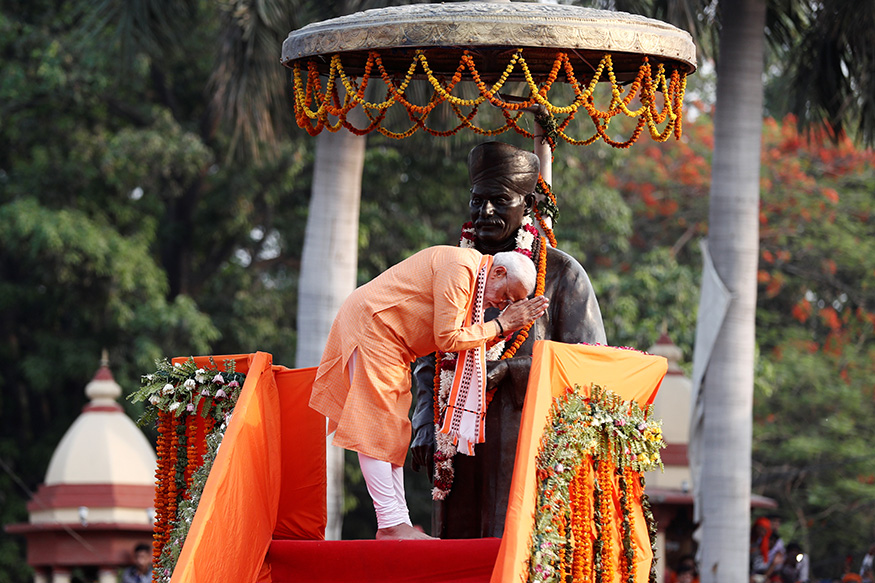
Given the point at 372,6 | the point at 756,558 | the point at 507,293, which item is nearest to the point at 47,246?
the point at 372,6

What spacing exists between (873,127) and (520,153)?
786cm

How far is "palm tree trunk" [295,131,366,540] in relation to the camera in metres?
12.3

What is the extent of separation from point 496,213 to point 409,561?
1.57m

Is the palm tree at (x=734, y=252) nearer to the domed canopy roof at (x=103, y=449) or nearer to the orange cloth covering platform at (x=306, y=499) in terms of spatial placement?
the orange cloth covering platform at (x=306, y=499)

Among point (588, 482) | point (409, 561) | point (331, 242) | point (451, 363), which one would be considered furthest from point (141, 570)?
point (588, 482)

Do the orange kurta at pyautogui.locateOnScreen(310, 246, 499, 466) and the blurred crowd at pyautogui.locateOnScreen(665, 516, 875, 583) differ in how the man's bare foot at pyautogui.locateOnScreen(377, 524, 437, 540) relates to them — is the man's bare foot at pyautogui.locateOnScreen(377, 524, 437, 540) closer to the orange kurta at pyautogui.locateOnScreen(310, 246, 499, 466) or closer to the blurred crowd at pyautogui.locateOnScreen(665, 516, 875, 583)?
the orange kurta at pyautogui.locateOnScreen(310, 246, 499, 466)

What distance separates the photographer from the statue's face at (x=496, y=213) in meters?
6.03

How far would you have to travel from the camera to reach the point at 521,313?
5.48 meters

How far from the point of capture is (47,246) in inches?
616

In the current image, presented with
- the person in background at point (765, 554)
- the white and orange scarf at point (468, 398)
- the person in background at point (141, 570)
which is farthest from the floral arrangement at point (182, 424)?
the person in background at point (765, 554)

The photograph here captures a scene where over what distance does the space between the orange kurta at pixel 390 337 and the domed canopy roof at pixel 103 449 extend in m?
10.3

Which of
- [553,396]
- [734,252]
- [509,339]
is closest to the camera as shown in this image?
[553,396]

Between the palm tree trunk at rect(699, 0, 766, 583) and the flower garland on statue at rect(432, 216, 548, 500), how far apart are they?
20.1 ft

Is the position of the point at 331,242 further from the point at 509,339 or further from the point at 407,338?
the point at 407,338
